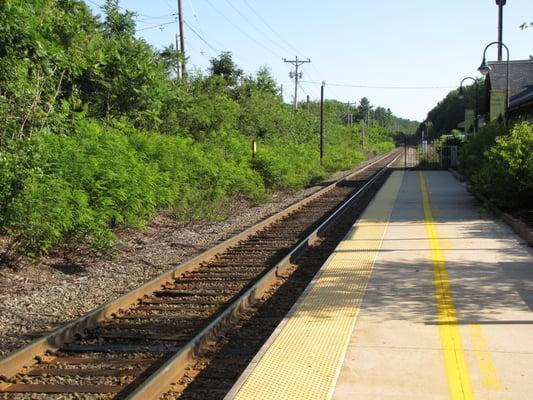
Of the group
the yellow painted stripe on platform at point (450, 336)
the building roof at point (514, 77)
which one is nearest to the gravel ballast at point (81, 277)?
the yellow painted stripe on platform at point (450, 336)

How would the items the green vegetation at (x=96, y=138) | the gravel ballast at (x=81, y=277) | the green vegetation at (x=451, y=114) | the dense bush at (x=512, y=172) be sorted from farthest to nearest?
the green vegetation at (x=451, y=114), the dense bush at (x=512, y=172), the green vegetation at (x=96, y=138), the gravel ballast at (x=81, y=277)

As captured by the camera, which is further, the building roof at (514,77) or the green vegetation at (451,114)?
the green vegetation at (451,114)

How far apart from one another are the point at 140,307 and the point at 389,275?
351 cm

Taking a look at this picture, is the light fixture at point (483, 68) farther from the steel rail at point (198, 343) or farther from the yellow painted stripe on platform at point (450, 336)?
the steel rail at point (198, 343)

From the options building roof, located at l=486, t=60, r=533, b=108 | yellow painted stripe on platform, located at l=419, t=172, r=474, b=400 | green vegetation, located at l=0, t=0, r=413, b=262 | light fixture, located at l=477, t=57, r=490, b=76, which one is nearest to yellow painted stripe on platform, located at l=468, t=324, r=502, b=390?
yellow painted stripe on platform, located at l=419, t=172, r=474, b=400

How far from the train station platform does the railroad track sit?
739 mm

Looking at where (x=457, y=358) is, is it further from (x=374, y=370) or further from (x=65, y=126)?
(x=65, y=126)

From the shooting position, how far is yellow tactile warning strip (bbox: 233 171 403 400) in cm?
469

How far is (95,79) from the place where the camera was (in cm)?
1636

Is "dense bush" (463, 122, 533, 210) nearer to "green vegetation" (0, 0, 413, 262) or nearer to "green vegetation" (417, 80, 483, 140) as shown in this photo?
"green vegetation" (0, 0, 413, 262)

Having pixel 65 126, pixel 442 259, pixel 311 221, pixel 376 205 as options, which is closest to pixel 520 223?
pixel 442 259

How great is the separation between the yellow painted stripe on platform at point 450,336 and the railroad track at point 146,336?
2.28 metres

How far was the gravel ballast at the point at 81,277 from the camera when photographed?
703cm

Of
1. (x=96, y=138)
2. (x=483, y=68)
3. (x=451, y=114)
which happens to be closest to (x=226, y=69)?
(x=483, y=68)
